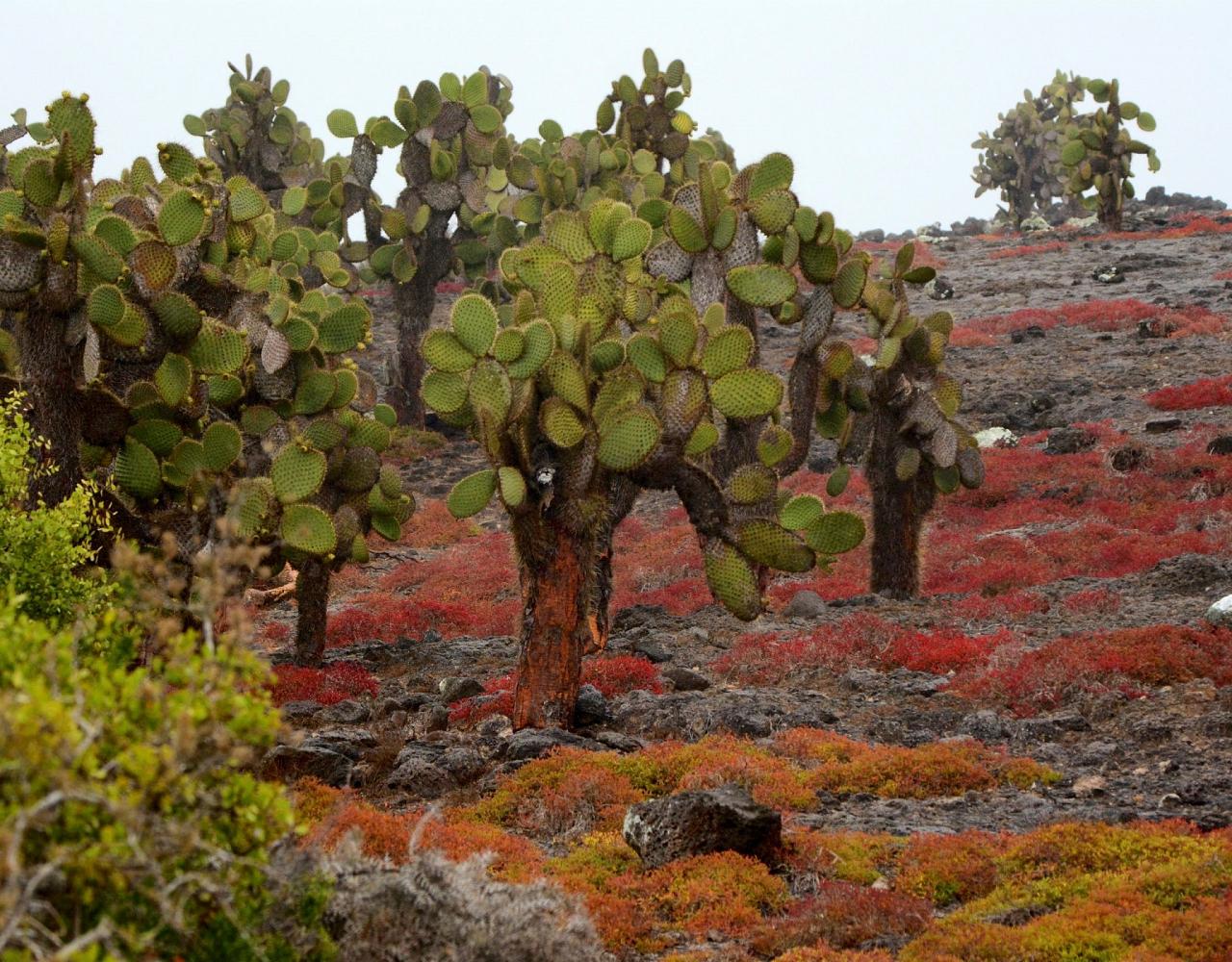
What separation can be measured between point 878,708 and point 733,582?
2121 millimetres

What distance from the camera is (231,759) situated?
14.0 feet

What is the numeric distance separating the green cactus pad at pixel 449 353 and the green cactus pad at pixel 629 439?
1434 mm

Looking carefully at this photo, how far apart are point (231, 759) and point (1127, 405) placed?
1017 inches

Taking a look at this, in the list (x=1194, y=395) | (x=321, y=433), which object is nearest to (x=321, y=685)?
(x=321, y=433)

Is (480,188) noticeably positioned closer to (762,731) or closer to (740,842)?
(762,731)

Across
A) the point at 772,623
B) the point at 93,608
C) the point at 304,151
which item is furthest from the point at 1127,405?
the point at 93,608

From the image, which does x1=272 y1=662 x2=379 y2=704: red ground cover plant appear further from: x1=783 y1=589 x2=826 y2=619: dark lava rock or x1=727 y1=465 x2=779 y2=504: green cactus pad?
→ x1=783 y1=589 x2=826 y2=619: dark lava rock

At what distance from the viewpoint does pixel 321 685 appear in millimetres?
14594

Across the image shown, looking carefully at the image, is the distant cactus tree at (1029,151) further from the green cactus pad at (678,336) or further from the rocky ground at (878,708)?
the green cactus pad at (678,336)

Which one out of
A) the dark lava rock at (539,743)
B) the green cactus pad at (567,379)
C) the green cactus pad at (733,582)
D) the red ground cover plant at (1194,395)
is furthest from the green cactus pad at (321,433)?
the red ground cover plant at (1194,395)

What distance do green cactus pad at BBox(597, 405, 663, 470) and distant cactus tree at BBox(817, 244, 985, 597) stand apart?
237 inches

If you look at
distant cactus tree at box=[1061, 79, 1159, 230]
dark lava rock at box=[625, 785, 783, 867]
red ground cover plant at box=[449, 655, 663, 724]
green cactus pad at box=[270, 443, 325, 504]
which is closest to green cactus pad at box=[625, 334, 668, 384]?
green cactus pad at box=[270, 443, 325, 504]

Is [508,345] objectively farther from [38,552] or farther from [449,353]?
[38,552]

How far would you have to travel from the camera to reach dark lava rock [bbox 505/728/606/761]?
11344mm
